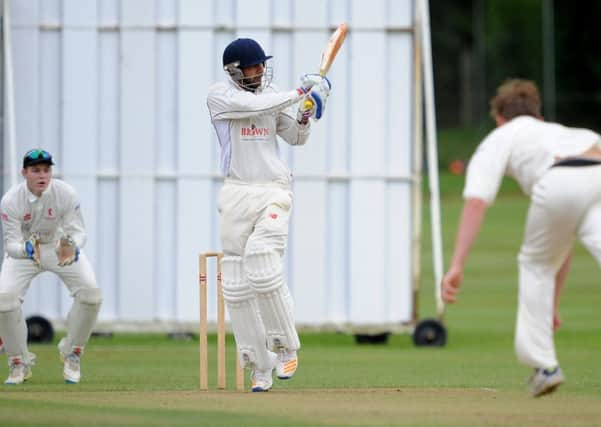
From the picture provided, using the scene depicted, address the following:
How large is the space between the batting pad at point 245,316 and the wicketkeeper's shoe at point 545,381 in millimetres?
1821

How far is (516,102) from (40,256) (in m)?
3.64

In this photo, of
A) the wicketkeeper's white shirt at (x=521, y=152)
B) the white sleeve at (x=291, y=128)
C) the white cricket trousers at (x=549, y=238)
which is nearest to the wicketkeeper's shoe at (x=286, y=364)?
the white sleeve at (x=291, y=128)

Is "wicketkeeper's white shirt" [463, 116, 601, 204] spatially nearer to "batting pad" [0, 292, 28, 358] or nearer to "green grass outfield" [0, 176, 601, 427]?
"green grass outfield" [0, 176, 601, 427]

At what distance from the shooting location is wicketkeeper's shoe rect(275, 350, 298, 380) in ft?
28.3

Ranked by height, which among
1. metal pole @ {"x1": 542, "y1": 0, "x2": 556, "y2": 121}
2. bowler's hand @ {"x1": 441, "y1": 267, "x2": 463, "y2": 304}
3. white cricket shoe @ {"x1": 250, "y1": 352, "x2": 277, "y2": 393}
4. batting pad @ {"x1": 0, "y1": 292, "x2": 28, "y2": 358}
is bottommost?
white cricket shoe @ {"x1": 250, "y1": 352, "x2": 277, "y2": 393}

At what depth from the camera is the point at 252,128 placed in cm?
864

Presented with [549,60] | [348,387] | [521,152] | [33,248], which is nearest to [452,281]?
[521,152]

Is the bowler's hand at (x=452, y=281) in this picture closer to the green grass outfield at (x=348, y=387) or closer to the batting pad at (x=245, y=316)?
the green grass outfield at (x=348, y=387)

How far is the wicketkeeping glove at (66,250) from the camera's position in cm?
957

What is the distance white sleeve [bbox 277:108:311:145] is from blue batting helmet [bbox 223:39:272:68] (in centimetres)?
35

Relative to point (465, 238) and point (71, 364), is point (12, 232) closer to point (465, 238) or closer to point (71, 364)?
point (71, 364)

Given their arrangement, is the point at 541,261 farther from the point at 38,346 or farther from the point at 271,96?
the point at 38,346

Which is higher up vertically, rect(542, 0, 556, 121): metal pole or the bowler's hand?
rect(542, 0, 556, 121): metal pole

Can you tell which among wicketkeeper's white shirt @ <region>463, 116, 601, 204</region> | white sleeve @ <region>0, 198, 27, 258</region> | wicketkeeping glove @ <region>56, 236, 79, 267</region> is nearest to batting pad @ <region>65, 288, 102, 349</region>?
wicketkeeping glove @ <region>56, 236, 79, 267</region>
